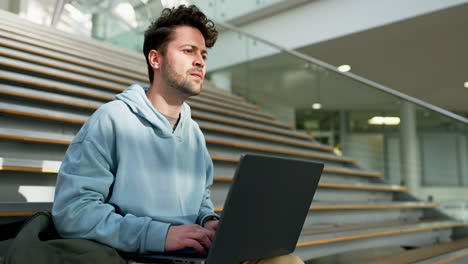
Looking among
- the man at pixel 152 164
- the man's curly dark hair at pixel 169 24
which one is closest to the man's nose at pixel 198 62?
→ the man at pixel 152 164

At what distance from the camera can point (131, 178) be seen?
3.57 ft

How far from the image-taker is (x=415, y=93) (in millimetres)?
7820

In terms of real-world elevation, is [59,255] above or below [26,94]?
below

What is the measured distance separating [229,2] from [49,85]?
471 cm

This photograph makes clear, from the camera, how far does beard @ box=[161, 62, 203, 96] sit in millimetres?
1229

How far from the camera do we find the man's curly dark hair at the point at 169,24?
4.16ft

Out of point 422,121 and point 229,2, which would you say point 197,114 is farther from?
point 229,2

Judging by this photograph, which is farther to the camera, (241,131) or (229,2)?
(229,2)

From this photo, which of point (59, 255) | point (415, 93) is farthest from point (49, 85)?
point (415, 93)

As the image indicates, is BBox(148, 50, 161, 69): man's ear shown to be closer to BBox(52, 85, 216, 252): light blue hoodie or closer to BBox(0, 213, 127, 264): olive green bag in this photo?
BBox(52, 85, 216, 252): light blue hoodie

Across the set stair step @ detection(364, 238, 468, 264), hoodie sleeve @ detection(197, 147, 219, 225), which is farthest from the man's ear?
stair step @ detection(364, 238, 468, 264)

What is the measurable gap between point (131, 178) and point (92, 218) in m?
0.17

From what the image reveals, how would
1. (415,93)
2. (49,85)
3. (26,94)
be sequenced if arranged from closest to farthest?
1. (26,94)
2. (49,85)
3. (415,93)

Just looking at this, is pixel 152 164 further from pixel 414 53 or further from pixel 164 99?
pixel 414 53
